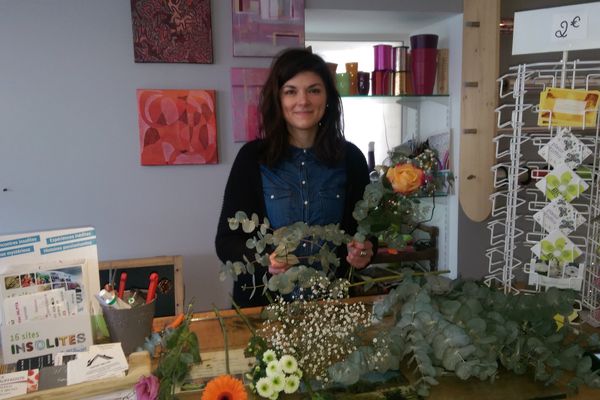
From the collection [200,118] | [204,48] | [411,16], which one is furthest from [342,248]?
[411,16]

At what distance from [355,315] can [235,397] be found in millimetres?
248

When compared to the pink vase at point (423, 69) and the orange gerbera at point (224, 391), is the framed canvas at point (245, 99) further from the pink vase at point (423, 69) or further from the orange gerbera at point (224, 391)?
the orange gerbera at point (224, 391)

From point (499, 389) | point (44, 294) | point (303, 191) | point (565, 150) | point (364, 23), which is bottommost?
point (499, 389)

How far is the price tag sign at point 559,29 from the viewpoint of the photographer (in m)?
0.88

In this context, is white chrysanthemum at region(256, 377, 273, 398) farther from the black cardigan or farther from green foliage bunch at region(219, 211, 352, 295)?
the black cardigan

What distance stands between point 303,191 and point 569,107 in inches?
28.4

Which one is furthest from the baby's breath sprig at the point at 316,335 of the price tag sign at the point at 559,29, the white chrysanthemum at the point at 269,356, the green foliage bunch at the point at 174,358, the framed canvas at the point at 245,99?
the framed canvas at the point at 245,99

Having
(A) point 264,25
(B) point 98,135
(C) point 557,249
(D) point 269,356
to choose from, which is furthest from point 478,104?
(D) point 269,356

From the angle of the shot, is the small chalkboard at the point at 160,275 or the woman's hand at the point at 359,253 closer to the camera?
the woman's hand at the point at 359,253

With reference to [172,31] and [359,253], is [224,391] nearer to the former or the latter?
[359,253]

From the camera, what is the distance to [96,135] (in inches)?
74.5

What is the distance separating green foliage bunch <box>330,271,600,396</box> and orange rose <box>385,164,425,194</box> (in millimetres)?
160

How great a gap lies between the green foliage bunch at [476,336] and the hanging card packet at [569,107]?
33 cm

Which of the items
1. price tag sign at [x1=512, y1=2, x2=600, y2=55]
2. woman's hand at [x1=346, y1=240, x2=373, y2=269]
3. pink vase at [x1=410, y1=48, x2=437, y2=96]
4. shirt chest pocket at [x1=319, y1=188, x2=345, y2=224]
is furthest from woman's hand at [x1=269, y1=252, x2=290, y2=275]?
pink vase at [x1=410, y1=48, x2=437, y2=96]
